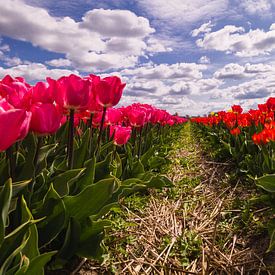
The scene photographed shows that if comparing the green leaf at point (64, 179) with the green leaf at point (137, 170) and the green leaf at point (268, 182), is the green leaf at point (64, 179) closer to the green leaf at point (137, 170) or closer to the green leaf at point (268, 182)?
the green leaf at point (268, 182)

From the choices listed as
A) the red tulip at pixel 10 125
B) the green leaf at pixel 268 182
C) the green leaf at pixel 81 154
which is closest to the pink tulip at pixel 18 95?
the red tulip at pixel 10 125

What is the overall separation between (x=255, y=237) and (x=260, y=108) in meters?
4.08

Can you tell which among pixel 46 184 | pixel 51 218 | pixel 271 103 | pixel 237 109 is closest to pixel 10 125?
pixel 51 218

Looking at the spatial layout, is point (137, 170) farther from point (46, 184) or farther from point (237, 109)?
point (237, 109)

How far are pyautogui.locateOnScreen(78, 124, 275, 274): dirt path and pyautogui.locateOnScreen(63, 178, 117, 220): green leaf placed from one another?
45cm

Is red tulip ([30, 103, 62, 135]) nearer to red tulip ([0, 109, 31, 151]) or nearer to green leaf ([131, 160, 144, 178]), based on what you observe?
red tulip ([0, 109, 31, 151])

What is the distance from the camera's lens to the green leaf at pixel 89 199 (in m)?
1.97

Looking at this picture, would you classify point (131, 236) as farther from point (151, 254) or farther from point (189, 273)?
point (189, 273)

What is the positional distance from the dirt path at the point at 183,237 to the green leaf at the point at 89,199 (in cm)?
45

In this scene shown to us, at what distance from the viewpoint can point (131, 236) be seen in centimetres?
280

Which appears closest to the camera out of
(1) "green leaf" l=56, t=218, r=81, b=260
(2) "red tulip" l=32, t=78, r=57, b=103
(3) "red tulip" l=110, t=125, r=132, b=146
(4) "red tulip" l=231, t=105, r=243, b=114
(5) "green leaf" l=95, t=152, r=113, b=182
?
(2) "red tulip" l=32, t=78, r=57, b=103

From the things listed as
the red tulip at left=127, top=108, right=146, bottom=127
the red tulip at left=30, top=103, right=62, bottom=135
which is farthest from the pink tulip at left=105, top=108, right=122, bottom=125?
the red tulip at left=30, top=103, right=62, bottom=135

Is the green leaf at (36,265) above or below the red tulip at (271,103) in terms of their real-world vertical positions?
below

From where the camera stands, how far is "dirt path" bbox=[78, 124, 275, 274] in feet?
7.96
